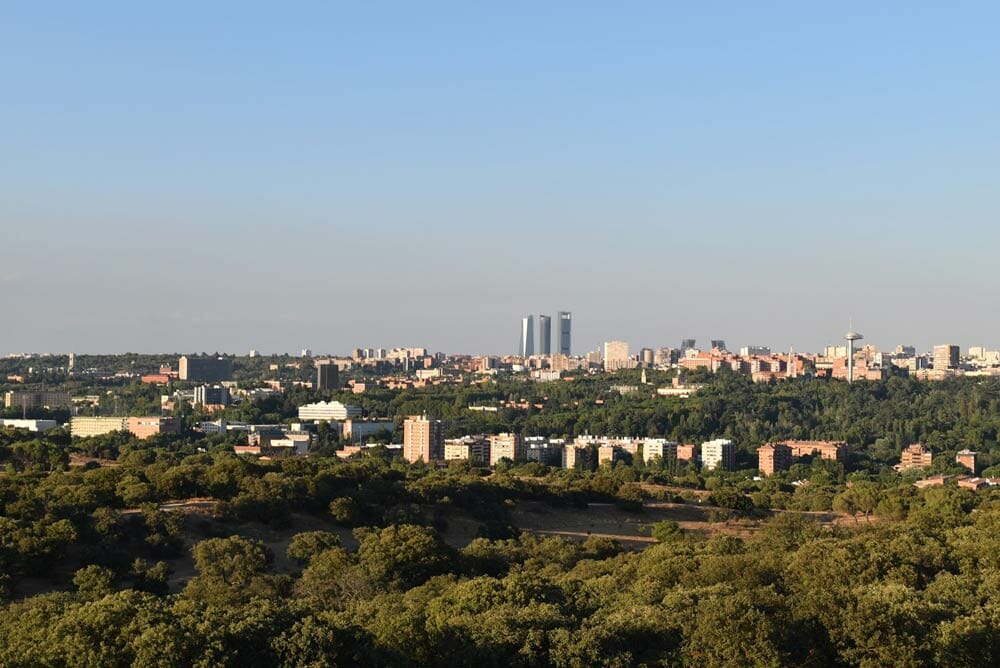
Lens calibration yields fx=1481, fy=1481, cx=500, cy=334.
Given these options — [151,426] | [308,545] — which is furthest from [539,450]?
[308,545]

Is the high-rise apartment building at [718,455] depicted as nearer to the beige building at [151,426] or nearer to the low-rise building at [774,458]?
the low-rise building at [774,458]

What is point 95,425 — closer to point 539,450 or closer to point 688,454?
point 539,450

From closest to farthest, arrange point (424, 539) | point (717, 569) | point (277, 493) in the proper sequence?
point (717, 569)
point (424, 539)
point (277, 493)

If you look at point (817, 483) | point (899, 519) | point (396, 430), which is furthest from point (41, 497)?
point (396, 430)

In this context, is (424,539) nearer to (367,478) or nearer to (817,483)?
(367,478)

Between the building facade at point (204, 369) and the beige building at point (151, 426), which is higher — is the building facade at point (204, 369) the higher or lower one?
the higher one

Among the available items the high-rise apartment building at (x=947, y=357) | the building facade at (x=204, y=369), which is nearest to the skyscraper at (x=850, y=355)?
the high-rise apartment building at (x=947, y=357)

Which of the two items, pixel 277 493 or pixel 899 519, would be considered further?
pixel 899 519
